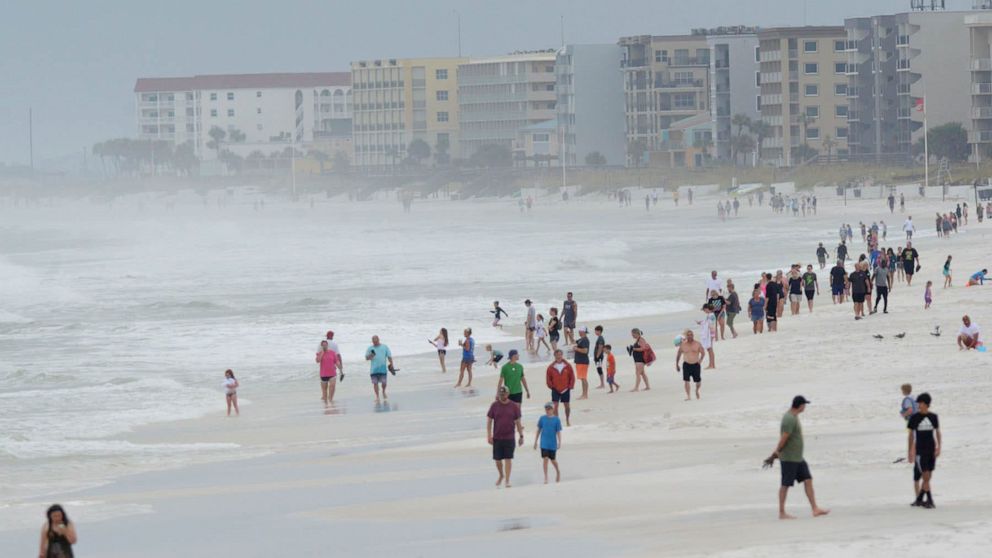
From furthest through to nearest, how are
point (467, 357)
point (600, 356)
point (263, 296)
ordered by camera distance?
1. point (263, 296)
2. point (467, 357)
3. point (600, 356)

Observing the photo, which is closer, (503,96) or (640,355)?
(640,355)

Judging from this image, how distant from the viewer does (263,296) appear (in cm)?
4912

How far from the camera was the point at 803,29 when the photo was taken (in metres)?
133

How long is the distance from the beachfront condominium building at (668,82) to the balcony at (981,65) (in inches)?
1777

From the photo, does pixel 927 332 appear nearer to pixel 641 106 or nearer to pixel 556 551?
pixel 556 551

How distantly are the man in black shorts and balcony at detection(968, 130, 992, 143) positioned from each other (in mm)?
97933

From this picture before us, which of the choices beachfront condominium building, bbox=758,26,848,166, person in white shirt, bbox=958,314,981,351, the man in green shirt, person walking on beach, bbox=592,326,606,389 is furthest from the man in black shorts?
beachfront condominium building, bbox=758,26,848,166

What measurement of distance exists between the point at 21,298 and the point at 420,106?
481 ft

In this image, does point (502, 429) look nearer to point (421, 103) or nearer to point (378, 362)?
point (378, 362)

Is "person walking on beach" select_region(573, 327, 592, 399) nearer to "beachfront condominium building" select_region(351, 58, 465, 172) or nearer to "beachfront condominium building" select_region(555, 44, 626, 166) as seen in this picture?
"beachfront condominium building" select_region(555, 44, 626, 166)

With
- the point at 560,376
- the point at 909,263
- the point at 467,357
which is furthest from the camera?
the point at 909,263

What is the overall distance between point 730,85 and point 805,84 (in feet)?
35.5

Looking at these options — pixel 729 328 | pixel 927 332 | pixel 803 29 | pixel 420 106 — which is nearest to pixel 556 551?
pixel 927 332

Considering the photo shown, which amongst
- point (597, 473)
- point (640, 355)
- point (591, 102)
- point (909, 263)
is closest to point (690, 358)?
point (640, 355)
